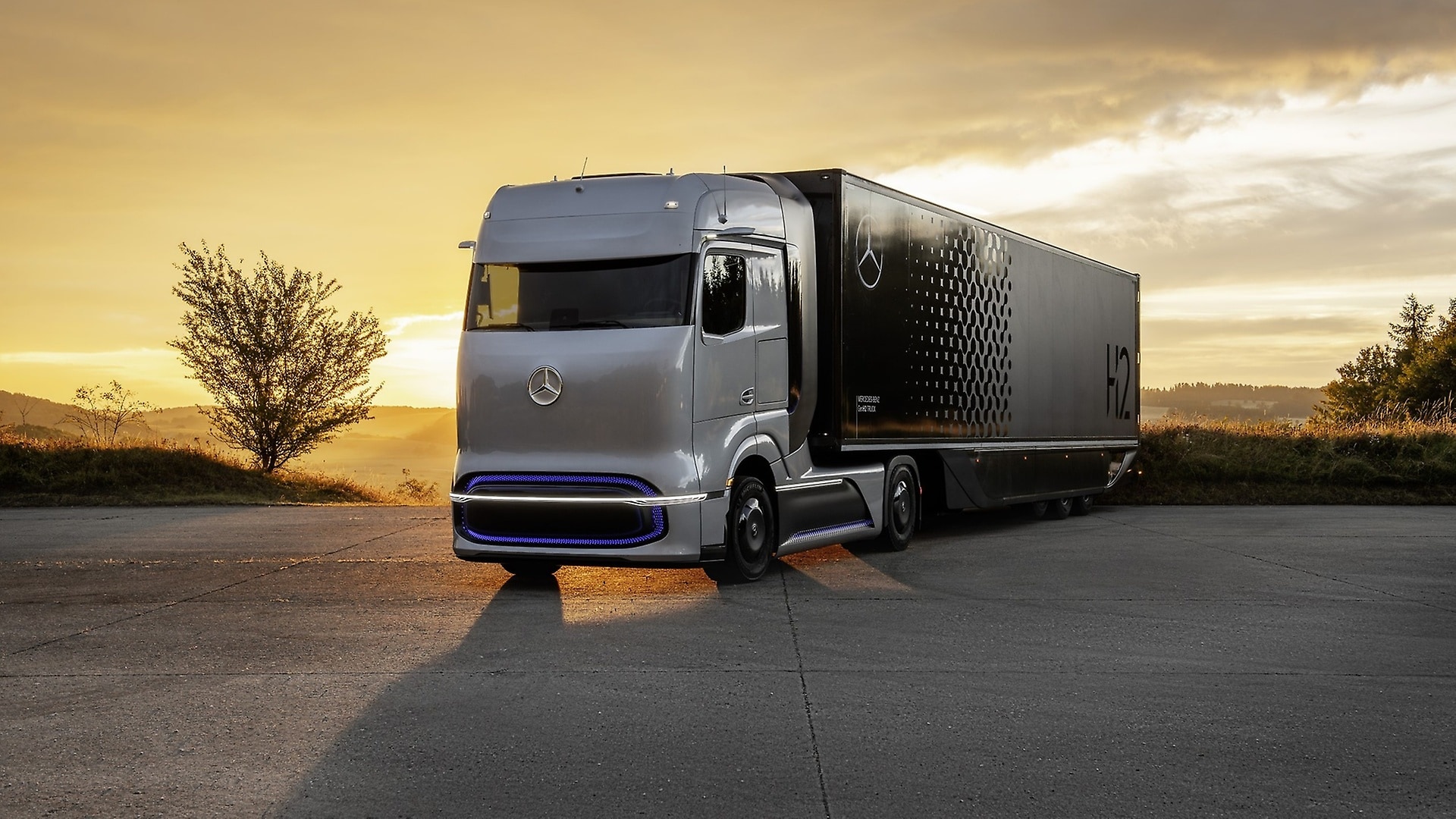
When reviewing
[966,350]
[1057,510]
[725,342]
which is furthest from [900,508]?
[1057,510]

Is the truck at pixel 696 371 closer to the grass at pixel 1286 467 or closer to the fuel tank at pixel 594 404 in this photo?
the fuel tank at pixel 594 404

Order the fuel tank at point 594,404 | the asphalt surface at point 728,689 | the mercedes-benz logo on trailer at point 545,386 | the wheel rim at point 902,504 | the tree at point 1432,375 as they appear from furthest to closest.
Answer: the tree at point 1432,375 < the wheel rim at point 902,504 < the mercedes-benz logo on trailer at point 545,386 < the fuel tank at point 594,404 < the asphalt surface at point 728,689

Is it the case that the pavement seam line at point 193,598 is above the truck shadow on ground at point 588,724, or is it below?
below

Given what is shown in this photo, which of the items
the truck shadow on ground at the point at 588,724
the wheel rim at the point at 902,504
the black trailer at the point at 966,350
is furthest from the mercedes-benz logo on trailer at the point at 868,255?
the truck shadow on ground at the point at 588,724

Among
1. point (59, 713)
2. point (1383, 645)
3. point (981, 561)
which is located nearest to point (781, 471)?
point (981, 561)

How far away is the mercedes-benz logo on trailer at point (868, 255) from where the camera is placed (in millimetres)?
13086

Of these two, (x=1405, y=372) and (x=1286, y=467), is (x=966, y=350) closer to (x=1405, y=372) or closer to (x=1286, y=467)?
(x=1286, y=467)

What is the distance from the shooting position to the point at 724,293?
36.4 feet

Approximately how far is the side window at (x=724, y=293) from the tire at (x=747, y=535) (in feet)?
4.43

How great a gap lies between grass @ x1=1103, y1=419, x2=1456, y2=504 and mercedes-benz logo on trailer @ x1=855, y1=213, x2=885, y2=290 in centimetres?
1191

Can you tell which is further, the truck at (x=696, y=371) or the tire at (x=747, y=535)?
the tire at (x=747, y=535)

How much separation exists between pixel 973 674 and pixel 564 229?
17.8 feet

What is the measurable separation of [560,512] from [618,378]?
1187 mm

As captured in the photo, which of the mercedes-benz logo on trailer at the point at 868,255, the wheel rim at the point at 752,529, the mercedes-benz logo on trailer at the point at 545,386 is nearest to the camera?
the mercedes-benz logo on trailer at the point at 545,386
